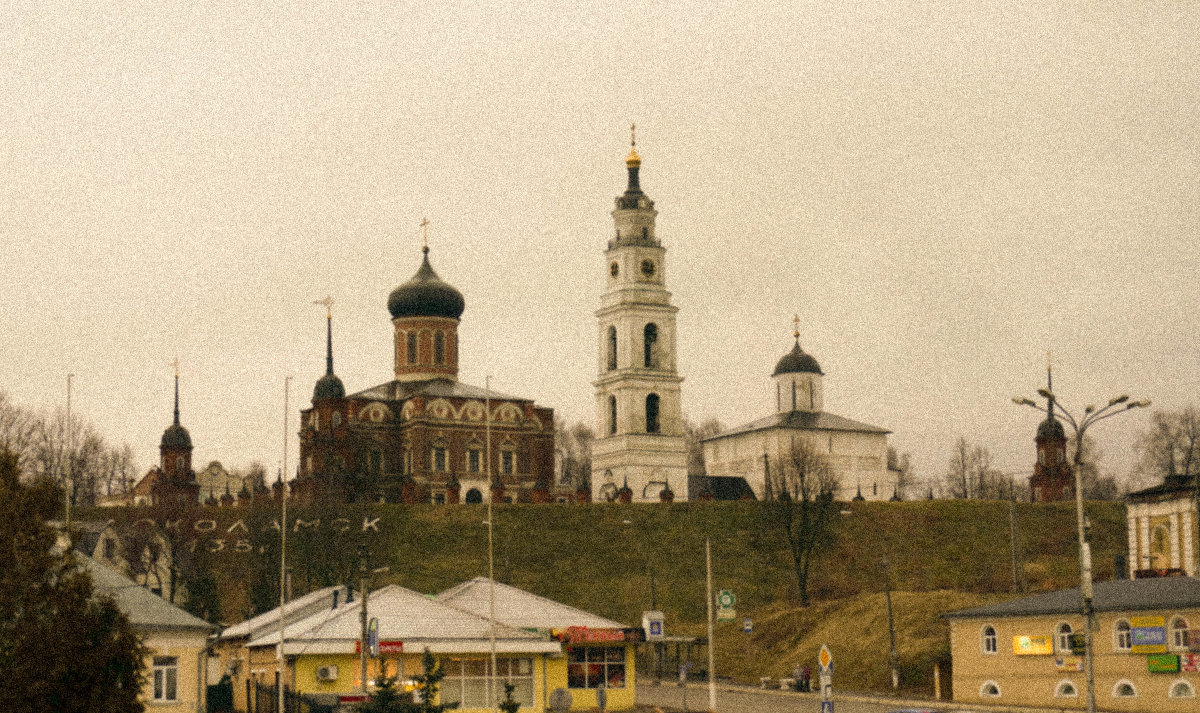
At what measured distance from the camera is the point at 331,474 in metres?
111

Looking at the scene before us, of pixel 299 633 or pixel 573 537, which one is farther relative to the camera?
pixel 573 537

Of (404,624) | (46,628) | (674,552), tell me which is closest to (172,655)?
(404,624)

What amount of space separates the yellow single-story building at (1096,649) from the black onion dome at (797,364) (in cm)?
8864

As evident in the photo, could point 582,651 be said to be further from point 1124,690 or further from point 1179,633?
point 1179,633

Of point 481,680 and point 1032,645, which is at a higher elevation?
point 1032,645

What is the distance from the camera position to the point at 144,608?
Answer: 46.3 meters

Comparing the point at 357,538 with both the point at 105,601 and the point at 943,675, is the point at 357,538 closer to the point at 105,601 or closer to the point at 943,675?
the point at 943,675

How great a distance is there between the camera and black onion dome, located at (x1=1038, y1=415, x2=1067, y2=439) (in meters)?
133

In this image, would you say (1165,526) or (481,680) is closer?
(481,680)

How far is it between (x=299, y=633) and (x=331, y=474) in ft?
200

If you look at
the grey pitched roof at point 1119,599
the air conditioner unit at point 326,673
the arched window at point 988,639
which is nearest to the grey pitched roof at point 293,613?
the air conditioner unit at point 326,673

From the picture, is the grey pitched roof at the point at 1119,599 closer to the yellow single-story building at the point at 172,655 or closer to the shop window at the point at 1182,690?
→ the shop window at the point at 1182,690

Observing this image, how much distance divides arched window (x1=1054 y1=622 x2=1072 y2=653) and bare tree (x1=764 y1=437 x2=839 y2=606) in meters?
41.5

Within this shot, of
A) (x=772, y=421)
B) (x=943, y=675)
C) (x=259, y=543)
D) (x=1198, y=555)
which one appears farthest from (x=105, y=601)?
(x=772, y=421)
